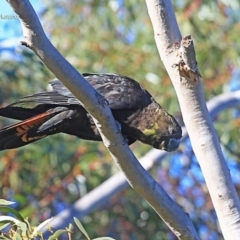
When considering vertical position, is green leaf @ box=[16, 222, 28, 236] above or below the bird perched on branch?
below

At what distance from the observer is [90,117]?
9.03 feet

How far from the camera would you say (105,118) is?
2.03 metres

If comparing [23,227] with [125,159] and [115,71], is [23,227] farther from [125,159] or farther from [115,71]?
[115,71]

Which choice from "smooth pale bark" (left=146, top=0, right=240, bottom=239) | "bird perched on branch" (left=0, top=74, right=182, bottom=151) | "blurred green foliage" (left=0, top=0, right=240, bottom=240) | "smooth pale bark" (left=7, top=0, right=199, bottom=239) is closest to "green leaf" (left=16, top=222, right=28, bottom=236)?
"smooth pale bark" (left=7, top=0, right=199, bottom=239)

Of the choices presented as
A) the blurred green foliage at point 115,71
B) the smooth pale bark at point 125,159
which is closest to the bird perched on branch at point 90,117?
the smooth pale bark at point 125,159

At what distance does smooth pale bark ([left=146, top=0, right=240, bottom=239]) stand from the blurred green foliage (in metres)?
3.07

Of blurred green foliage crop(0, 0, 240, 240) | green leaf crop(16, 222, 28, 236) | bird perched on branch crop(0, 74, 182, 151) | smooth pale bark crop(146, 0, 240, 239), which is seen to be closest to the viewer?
green leaf crop(16, 222, 28, 236)

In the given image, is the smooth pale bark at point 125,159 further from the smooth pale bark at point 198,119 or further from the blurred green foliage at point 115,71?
the blurred green foliage at point 115,71

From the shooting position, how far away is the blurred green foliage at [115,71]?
5.46m

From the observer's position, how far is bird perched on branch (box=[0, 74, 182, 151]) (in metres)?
2.69

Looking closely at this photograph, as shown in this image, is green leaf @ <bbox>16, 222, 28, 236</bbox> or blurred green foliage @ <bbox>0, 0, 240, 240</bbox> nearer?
green leaf @ <bbox>16, 222, 28, 236</bbox>

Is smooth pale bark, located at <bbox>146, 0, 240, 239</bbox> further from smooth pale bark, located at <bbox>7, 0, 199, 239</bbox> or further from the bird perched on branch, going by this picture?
the bird perched on branch

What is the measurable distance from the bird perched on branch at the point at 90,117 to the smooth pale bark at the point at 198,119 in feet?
2.12

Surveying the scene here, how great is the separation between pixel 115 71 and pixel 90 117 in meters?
3.03
